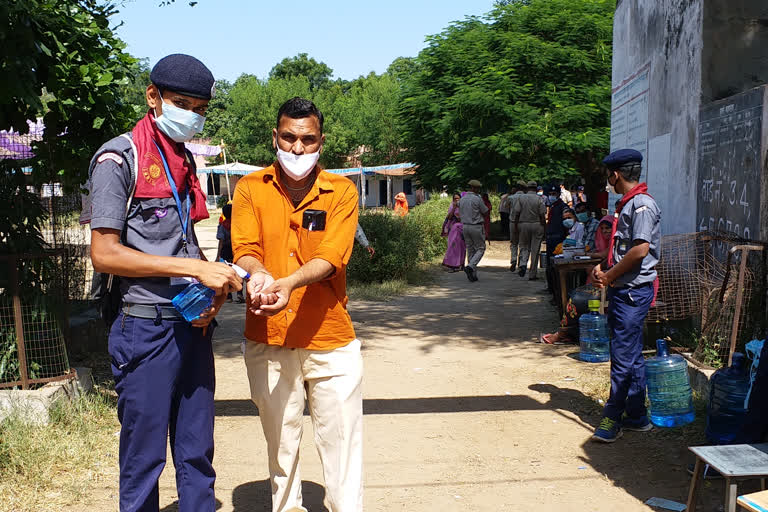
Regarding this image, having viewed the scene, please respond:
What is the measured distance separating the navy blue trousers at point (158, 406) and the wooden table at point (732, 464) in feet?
7.60

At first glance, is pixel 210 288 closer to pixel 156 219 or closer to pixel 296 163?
pixel 156 219

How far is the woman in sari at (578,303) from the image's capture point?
8344 mm

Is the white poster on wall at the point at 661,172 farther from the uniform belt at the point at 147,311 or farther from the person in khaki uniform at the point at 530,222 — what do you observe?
the uniform belt at the point at 147,311

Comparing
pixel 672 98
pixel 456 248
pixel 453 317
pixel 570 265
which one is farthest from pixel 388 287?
pixel 672 98

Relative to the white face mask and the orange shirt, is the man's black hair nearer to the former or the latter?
the white face mask

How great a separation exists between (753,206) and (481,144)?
1396 centimetres

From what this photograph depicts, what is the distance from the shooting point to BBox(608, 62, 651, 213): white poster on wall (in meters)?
9.65

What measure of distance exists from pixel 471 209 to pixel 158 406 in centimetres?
1287

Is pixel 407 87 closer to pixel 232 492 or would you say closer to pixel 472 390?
pixel 472 390

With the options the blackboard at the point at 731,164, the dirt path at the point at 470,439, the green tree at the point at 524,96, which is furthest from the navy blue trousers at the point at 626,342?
the green tree at the point at 524,96

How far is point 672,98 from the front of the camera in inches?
331

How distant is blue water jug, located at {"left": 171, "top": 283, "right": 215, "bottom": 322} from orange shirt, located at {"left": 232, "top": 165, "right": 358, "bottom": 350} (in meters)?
0.42

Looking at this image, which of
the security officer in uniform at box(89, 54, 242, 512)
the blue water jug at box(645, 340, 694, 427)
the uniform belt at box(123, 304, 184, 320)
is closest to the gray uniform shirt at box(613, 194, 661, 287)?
the blue water jug at box(645, 340, 694, 427)

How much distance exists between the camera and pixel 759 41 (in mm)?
7348
